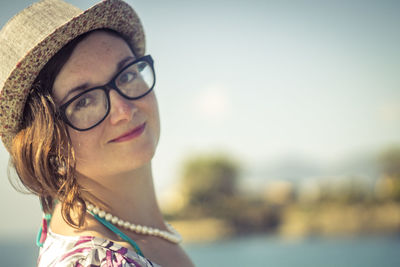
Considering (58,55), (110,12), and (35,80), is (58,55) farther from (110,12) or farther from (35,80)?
(110,12)

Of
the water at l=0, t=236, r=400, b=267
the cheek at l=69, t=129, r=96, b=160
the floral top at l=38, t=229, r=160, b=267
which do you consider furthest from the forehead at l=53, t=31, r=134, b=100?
the water at l=0, t=236, r=400, b=267

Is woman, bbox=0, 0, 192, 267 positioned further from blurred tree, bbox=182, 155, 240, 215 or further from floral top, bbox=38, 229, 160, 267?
blurred tree, bbox=182, 155, 240, 215

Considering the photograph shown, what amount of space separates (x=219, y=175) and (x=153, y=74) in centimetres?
2304

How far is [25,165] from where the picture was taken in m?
1.33

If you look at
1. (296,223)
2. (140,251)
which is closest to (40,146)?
(140,251)

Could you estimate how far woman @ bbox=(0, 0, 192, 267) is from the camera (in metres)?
1.27

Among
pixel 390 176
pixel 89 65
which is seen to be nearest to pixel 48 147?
pixel 89 65

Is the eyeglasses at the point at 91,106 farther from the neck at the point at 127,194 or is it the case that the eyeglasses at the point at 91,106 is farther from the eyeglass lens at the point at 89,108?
the neck at the point at 127,194

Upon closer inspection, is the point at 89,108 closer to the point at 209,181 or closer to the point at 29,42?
the point at 29,42

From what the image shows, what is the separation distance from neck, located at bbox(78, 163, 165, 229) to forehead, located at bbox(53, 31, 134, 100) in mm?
359

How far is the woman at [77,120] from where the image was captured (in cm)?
127

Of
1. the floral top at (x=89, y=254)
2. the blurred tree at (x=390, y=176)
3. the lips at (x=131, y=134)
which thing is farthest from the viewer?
the blurred tree at (x=390, y=176)

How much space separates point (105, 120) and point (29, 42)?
35 centimetres

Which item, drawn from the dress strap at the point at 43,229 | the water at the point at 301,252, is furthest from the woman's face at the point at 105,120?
the water at the point at 301,252
